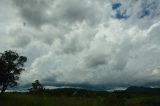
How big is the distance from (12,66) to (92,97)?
43590 mm

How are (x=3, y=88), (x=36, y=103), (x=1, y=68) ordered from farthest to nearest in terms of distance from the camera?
(x=3, y=88) → (x=1, y=68) → (x=36, y=103)

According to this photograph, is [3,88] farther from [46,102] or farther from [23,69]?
[46,102]

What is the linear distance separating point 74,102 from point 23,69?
4554cm

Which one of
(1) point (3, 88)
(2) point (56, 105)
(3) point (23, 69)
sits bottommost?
(2) point (56, 105)

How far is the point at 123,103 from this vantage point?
58.7 feet

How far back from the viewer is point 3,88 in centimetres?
6050

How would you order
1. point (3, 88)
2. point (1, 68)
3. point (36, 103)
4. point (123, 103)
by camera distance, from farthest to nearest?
point (3, 88), point (1, 68), point (36, 103), point (123, 103)

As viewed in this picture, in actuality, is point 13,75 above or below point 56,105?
above

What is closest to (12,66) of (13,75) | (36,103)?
(13,75)

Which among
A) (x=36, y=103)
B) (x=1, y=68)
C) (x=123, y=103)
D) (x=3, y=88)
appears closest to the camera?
(x=123, y=103)

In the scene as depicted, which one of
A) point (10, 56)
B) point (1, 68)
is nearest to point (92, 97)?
point (1, 68)

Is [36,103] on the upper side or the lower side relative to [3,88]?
lower

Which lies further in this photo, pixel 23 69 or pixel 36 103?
pixel 23 69

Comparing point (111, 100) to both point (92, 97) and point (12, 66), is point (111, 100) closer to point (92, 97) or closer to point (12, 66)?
point (92, 97)
